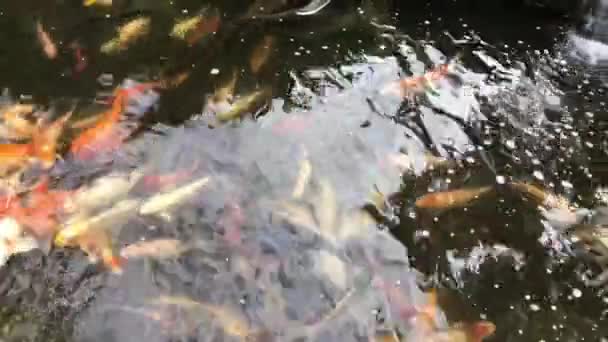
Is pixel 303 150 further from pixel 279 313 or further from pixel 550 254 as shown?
pixel 550 254

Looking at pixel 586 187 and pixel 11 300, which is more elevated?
pixel 586 187

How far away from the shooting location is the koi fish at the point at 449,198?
325 centimetres

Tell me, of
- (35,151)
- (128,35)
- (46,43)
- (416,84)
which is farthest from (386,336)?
(46,43)

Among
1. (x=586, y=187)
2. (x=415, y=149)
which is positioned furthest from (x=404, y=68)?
(x=586, y=187)

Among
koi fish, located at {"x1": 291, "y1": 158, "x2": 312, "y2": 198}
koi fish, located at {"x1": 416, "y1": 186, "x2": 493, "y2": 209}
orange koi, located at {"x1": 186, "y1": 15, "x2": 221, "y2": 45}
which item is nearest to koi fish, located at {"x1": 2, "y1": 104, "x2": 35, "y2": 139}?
orange koi, located at {"x1": 186, "y1": 15, "x2": 221, "y2": 45}

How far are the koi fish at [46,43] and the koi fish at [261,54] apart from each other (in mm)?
1216

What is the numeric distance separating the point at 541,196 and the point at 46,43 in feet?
10.1

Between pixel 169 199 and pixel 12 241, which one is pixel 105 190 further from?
pixel 12 241

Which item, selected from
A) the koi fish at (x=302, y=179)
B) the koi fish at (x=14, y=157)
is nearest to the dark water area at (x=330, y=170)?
the koi fish at (x=302, y=179)

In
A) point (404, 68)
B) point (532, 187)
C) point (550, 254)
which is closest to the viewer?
point (550, 254)

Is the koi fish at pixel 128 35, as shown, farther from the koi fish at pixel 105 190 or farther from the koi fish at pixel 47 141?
the koi fish at pixel 105 190

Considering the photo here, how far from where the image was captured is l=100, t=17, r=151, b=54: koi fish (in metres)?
4.12

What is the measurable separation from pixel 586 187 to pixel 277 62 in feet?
6.34

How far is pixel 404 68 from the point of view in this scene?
4.07 meters
